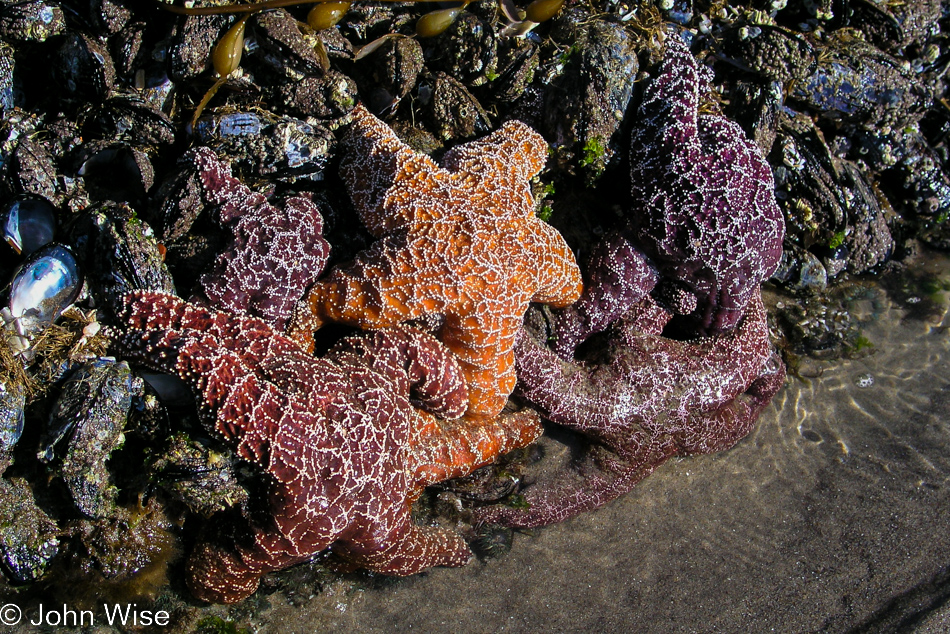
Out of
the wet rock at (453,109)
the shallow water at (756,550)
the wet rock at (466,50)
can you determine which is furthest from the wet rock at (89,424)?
the wet rock at (466,50)

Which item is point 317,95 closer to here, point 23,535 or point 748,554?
point 23,535

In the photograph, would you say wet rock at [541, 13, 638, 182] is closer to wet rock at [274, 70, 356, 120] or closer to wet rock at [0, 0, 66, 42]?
wet rock at [274, 70, 356, 120]

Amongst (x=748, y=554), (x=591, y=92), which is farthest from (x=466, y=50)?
(x=748, y=554)

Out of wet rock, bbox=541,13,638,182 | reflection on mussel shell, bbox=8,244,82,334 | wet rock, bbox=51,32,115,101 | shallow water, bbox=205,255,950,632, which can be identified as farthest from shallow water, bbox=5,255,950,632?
wet rock, bbox=51,32,115,101

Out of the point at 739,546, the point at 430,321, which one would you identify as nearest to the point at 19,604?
the point at 430,321

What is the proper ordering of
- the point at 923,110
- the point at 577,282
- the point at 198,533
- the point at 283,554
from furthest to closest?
the point at 923,110
the point at 577,282
the point at 198,533
the point at 283,554

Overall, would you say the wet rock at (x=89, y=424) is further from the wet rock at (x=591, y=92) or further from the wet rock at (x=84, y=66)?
the wet rock at (x=591, y=92)

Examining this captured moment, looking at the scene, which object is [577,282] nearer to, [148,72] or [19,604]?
[148,72]

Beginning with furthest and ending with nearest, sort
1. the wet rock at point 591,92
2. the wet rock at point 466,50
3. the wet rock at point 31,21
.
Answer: the wet rock at point 591,92, the wet rock at point 466,50, the wet rock at point 31,21
